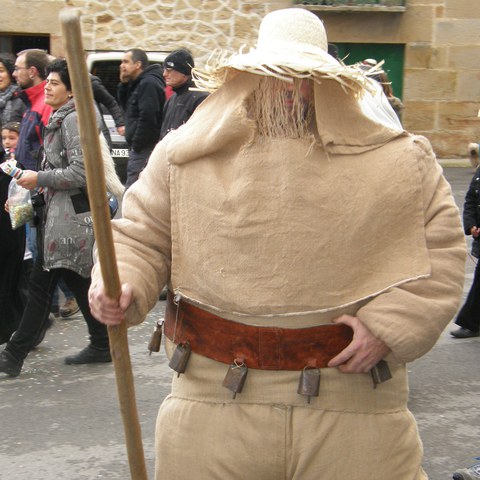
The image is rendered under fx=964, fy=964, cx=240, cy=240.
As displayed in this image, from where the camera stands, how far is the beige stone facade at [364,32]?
15.9m

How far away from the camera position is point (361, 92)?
2.46m

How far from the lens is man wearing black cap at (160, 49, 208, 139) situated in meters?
7.11

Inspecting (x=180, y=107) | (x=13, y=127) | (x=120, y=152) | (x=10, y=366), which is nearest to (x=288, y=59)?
(x=10, y=366)

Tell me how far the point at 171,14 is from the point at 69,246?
11290 mm

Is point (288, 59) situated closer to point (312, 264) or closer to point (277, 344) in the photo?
point (312, 264)

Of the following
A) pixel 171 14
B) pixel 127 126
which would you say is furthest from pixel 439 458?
pixel 171 14

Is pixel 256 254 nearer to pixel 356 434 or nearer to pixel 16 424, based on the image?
pixel 356 434

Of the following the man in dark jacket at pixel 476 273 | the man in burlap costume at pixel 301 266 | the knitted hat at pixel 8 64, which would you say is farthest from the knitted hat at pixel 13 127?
the man in burlap costume at pixel 301 266

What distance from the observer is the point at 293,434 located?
2430mm

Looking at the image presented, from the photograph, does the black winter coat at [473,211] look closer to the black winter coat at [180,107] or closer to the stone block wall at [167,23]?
the black winter coat at [180,107]

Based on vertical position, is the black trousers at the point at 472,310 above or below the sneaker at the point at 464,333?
above

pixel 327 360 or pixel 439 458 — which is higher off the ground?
pixel 327 360

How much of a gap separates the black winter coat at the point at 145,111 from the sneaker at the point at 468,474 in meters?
4.75

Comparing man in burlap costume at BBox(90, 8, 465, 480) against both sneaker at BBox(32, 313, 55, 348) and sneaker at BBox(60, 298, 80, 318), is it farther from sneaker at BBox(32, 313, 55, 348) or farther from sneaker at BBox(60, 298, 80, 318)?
sneaker at BBox(60, 298, 80, 318)
